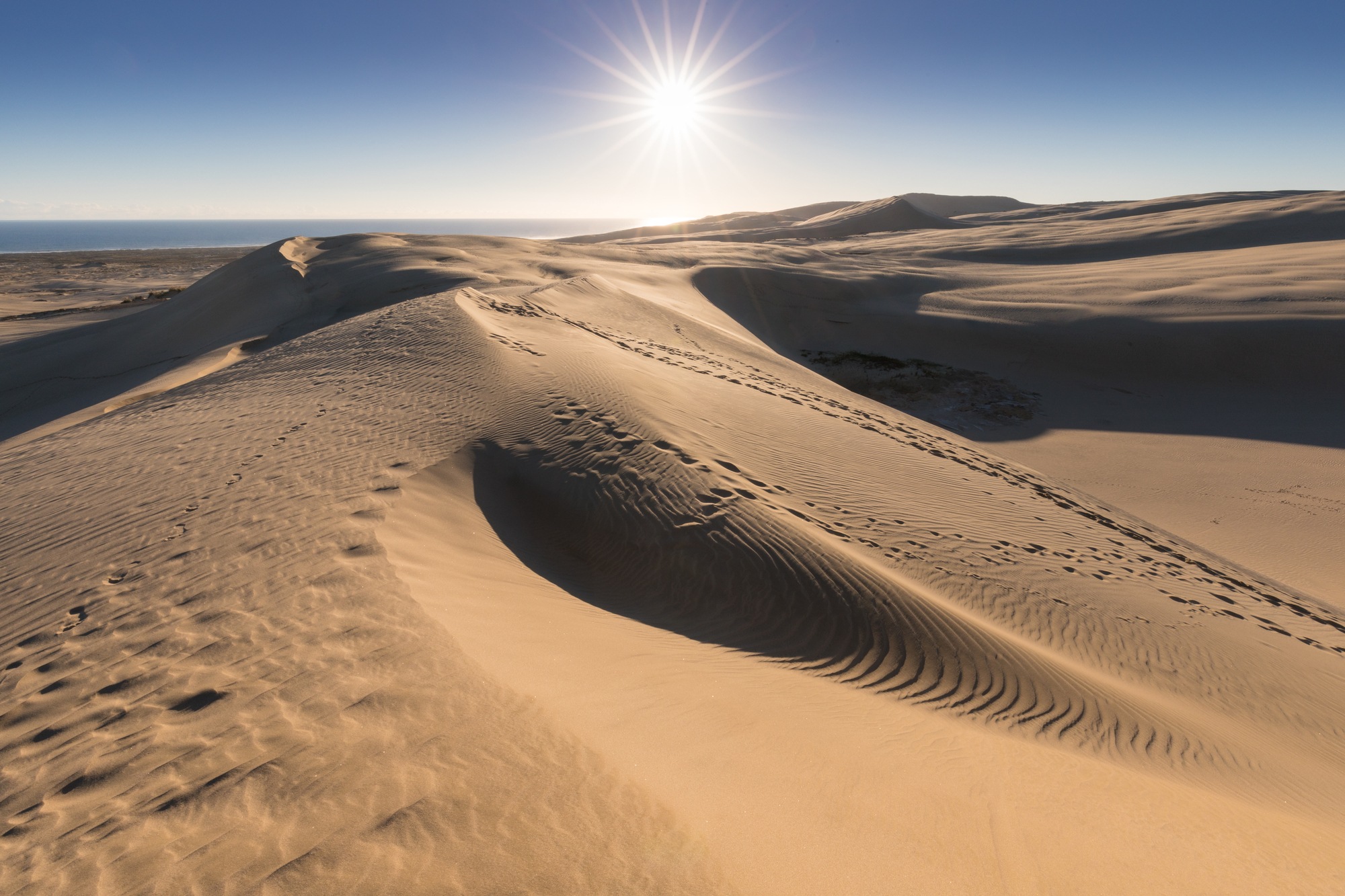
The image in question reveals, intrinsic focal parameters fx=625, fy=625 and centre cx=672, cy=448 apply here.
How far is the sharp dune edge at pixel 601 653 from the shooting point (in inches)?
111

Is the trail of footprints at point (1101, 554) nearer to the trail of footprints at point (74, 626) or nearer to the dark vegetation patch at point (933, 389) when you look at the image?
the dark vegetation patch at point (933, 389)

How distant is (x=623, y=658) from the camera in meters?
4.47

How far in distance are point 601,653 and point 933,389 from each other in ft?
51.0

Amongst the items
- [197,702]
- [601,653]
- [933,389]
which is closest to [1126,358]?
[933,389]

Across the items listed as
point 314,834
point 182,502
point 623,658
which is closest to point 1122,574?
point 623,658

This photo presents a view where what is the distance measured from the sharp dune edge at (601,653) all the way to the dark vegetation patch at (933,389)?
512 centimetres

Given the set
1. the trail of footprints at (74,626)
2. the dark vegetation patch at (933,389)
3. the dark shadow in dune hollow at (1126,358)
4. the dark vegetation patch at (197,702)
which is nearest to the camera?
the dark vegetation patch at (197,702)

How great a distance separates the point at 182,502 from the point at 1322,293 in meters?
27.9

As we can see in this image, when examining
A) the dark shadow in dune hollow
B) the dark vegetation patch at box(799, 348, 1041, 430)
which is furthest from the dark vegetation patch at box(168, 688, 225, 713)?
the dark vegetation patch at box(799, 348, 1041, 430)

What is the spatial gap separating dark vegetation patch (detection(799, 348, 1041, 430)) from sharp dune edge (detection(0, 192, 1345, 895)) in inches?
202

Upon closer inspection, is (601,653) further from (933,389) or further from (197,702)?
(933,389)

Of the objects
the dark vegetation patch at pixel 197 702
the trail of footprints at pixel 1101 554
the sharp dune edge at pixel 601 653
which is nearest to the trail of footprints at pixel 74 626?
the sharp dune edge at pixel 601 653

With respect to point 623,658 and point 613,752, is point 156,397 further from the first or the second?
point 613,752

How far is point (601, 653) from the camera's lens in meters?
4.50
